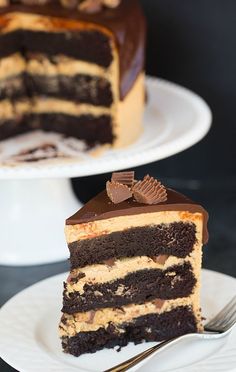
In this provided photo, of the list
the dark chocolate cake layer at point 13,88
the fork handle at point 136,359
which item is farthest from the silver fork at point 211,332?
the dark chocolate cake layer at point 13,88

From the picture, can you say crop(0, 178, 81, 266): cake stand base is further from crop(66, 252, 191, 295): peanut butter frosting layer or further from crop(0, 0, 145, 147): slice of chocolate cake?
crop(66, 252, 191, 295): peanut butter frosting layer

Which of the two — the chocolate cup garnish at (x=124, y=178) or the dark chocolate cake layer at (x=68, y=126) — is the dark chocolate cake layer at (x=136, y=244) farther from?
the dark chocolate cake layer at (x=68, y=126)

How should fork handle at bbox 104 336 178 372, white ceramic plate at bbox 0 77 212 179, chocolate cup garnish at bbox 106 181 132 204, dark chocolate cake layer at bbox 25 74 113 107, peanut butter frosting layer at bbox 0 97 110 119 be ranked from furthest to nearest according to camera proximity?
peanut butter frosting layer at bbox 0 97 110 119 < dark chocolate cake layer at bbox 25 74 113 107 < white ceramic plate at bbox 0 77 212 179 < chocolate cup garnish at bbox 106 181 132 204 < fork handle at bbox 104 336 178 372

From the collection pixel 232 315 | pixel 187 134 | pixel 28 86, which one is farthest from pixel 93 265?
pixel 28 86

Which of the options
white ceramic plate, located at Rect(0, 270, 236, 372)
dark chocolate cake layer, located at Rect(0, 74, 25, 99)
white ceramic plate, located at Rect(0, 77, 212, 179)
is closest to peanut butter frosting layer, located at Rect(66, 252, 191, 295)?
white ceramic plate, located at Rect(0, 270, 236, 372)

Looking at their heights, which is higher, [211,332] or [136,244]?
[136,244]

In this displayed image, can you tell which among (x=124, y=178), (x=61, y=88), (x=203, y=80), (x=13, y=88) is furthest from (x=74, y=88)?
(x=124, y=178)

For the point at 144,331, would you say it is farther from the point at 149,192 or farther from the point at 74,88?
the point at 74,88
